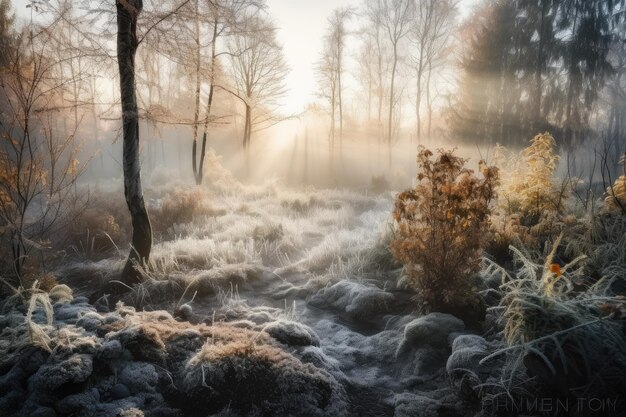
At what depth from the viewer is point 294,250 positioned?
285 inches

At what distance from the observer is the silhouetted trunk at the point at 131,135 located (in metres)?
Result: 4.50

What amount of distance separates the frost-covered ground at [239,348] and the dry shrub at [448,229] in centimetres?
36

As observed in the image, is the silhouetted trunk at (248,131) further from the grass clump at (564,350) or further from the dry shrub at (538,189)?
the grass clump at (564,350)

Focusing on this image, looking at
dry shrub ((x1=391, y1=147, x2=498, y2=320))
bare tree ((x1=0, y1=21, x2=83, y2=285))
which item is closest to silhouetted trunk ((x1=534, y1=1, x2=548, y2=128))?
dry shrub ((x1=391, y1=147, x2=498, y2=320))

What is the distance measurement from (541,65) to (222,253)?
15.8 meters

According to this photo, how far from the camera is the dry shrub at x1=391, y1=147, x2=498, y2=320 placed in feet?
11.8

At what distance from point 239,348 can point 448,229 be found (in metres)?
2.47

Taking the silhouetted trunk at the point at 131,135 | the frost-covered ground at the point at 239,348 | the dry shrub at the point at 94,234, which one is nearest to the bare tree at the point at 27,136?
the silhouetted trunk at the point at 131,135

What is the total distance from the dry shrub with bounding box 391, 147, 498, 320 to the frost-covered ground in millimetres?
364

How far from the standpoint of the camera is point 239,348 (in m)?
2.83

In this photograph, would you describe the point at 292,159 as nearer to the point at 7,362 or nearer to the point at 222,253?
the point at 222,253

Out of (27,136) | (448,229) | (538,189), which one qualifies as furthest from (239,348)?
(538,189)

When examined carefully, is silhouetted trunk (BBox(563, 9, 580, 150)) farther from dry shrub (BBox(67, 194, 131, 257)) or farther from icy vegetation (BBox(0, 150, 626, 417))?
dry shrub (BBox(67, 194, 131, 257))

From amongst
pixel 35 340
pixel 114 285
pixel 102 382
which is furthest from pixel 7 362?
pixel 114 285
